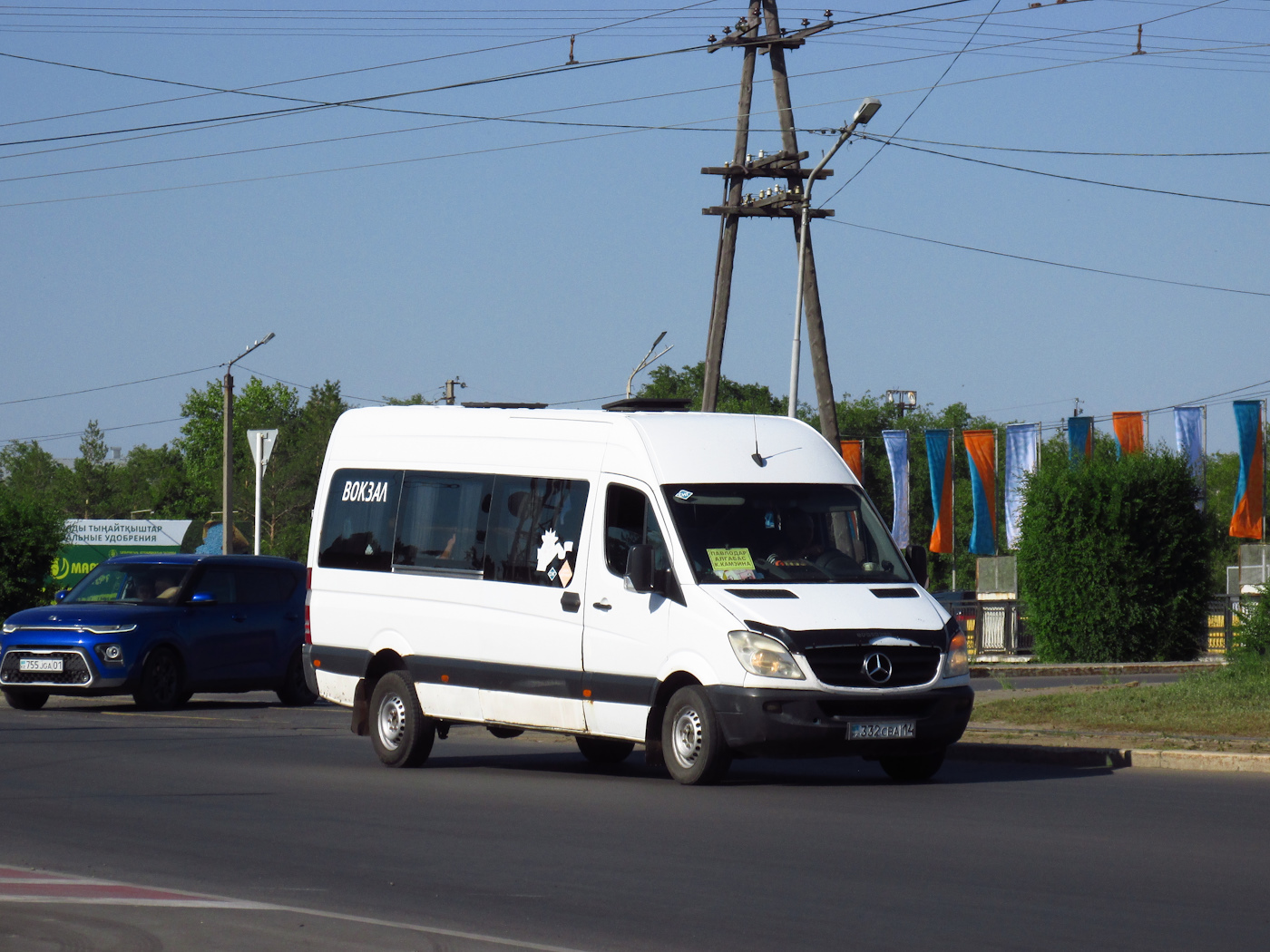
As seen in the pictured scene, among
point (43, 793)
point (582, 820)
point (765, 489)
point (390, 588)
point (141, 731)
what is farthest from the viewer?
point (141, 731)

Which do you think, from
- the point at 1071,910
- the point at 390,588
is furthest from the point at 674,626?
the point at 1071,910

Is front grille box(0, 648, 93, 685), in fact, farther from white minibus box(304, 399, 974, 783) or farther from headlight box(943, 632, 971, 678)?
headlight box(943, 632, 971, 678)

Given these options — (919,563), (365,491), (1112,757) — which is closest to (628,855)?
(919,563)

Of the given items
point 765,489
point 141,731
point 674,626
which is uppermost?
point 765,489

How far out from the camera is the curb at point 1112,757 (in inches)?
521

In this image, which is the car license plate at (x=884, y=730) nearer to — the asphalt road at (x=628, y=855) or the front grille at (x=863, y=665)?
the front grille at (x=863, y=665)

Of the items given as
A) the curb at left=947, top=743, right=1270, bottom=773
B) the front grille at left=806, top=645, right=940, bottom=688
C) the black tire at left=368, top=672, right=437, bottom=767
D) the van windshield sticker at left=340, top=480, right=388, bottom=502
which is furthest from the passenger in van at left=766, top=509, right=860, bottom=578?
the van windshield sticker at left=340, top=480, right=388, bottom=502

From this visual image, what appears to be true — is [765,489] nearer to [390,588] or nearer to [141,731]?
[390,588]

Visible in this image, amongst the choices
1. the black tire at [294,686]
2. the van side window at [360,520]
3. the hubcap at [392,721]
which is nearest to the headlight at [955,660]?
the hubcap at [392,721]

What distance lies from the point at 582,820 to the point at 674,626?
2199 millimetres

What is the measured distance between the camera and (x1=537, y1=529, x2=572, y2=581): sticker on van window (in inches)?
516

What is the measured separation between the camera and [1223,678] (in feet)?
63.0

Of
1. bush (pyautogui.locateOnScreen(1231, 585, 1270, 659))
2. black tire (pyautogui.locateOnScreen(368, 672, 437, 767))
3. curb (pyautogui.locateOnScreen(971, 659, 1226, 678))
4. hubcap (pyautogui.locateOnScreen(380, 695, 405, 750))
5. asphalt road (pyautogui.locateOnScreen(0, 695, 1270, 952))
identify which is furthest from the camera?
curb (pyautogui.locateOnScreen(971, 659, 1226, 678))

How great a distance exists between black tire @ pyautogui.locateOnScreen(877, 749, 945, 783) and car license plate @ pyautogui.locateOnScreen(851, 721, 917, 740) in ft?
2.29
